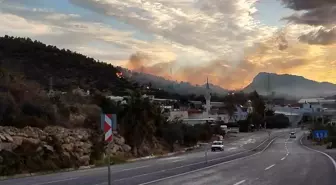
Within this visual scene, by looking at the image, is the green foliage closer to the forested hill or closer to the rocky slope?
the rocky slope

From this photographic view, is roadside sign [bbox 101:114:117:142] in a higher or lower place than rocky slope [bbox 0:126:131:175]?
higher

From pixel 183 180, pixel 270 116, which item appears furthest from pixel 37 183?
pixel 270 116

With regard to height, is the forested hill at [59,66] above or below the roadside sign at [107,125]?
above

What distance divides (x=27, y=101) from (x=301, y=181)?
78.2ft

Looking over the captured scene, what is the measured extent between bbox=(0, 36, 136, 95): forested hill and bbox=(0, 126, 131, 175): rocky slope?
4615 cm

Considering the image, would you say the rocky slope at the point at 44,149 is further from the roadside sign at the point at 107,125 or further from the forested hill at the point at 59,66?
the forested hill at the point at 59,66

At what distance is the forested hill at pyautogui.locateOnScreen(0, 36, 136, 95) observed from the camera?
3509 inches

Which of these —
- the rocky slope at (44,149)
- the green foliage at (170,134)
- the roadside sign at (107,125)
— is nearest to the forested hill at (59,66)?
the green foliage at (170,134)

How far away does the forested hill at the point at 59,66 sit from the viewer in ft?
292

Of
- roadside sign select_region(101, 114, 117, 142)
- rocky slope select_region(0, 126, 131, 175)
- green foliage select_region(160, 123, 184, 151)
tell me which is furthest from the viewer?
green foliage select_region(160, 123, 184, 151)

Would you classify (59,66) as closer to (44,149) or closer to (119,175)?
(44,149)

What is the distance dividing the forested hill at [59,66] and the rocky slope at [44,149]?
46152 mm

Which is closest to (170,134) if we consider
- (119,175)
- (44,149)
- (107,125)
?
(44,149)

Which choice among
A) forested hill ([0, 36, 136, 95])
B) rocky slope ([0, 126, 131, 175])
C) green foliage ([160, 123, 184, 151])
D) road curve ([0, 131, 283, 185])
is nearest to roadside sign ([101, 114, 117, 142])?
road curve ([0, 131, 283, 185])
